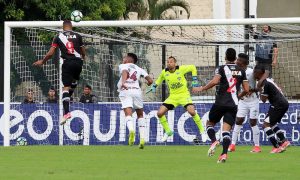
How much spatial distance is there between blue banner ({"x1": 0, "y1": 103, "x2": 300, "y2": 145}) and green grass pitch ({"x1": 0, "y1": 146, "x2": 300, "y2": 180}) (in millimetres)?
4558

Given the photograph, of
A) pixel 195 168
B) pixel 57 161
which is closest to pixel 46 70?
pixel 57 161

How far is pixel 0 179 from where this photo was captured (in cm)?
1520

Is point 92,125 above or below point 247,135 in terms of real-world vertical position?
above

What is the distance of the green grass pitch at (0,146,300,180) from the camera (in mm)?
15922

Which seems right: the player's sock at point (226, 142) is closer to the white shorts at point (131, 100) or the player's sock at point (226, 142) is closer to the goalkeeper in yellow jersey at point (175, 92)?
the white shorts at point (131, 100)

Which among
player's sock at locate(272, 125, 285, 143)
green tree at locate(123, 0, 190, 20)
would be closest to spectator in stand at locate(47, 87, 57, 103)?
player's sock at locate(272, 125, 285, 143)

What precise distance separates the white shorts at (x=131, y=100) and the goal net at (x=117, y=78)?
3.45m

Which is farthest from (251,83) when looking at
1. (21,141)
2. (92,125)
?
(21,141)

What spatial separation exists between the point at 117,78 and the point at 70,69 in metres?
6.33

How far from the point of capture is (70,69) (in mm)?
23094

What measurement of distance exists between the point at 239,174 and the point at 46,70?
564 inches

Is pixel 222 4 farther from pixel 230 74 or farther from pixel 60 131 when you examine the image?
pixel 230 74

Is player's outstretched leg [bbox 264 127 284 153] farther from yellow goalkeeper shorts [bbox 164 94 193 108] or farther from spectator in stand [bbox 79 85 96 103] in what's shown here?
spectator in stand [bbox 79 85 96 103]

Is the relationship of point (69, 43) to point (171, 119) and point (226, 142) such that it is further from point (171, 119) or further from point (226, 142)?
point (171, 119)
